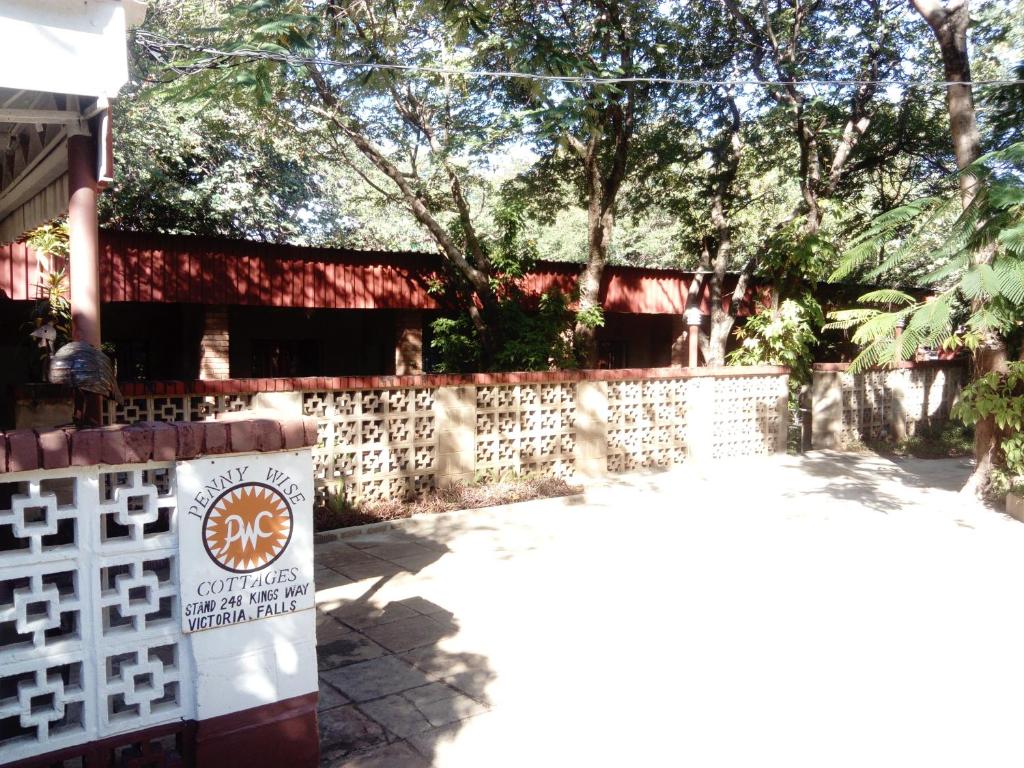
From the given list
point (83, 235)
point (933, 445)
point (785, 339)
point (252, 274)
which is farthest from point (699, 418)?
point (83, 235)

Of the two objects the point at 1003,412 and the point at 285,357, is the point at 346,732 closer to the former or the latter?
the point at 1003,412

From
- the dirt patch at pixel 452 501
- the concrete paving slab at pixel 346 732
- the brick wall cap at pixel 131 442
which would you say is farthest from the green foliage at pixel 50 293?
the concrete paving slab at pixel 346 732

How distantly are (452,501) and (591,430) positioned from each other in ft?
8.54

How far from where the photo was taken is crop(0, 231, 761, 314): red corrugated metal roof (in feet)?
32.6

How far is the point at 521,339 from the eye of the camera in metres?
11.9

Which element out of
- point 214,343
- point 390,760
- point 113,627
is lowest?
point 390,760

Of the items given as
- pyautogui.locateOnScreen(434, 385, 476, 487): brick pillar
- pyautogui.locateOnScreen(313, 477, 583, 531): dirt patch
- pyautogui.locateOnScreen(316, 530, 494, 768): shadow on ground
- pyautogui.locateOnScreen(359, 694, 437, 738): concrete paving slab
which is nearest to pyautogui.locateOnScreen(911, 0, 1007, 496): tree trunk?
pyautogui.locateOnScreen(313, 477, 583, 531): dirt patch

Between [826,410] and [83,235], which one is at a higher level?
[83,235]

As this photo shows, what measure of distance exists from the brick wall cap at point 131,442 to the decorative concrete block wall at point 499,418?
4.17m

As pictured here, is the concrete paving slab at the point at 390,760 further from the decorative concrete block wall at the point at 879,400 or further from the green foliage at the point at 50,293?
the decorative concrete block wall at the point at 879,400

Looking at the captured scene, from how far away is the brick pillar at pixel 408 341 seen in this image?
12.6 m

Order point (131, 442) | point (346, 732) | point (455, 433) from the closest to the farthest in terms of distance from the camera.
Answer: point (131, 442)
point (346, 732)
point (455, 433)

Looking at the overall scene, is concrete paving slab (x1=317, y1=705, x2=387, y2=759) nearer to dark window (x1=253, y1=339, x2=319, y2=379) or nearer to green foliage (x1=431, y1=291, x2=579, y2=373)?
green foliage (x1=431, y1=291, x2=579, y2=373)

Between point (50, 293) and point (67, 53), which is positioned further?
point (50, 293)
